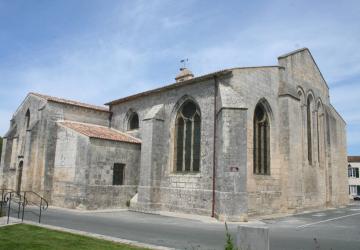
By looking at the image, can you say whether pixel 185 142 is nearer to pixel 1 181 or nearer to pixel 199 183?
pixel 199 183

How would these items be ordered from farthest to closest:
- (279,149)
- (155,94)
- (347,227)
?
(155,94)
(279,149)
(347,227)

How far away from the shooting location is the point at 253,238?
573cm

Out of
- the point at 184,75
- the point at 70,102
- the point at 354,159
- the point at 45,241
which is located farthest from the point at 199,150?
the point at 354,159

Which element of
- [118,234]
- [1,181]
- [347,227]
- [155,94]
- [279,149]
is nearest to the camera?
[118,234]

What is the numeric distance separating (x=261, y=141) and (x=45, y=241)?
42.6 ft

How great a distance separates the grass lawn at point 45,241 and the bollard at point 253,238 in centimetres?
324

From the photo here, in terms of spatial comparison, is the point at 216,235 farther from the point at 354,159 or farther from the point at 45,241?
the point at 354,159

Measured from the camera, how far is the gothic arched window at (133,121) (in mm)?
23594

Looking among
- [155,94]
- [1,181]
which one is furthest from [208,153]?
[1,181]

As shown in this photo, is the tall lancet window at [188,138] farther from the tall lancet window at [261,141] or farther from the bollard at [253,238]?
the bollard at [253,238]

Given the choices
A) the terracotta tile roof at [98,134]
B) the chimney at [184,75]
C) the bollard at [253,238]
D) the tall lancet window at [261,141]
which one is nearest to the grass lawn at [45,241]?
the bollard at [253,238]

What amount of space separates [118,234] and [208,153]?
26.2 feet

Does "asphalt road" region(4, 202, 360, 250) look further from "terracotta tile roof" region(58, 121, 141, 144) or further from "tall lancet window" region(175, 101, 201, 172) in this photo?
"terracotta tile roof" region(58, 121, 141, 144)

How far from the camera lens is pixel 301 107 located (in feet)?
73.3
